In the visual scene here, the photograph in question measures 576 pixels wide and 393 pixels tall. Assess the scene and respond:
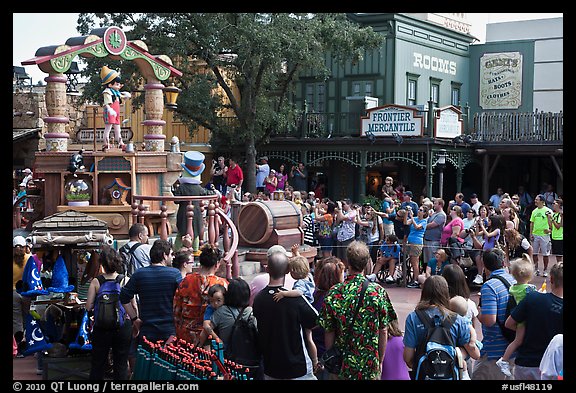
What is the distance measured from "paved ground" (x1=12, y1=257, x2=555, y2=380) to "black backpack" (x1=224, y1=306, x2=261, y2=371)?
2.77 m

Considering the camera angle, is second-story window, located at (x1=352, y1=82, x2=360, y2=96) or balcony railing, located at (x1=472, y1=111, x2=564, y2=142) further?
second-story window, located at (x1=352, y1=82, x2=360, y2=96)

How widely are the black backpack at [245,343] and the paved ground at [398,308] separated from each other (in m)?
2.77

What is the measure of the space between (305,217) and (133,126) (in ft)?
48.3

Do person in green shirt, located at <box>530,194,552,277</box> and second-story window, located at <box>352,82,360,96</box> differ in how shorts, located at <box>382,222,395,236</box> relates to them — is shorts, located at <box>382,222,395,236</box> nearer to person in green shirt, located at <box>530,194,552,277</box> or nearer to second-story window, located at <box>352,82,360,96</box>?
person in green shirt, located at <box>530,194,552,277</box>

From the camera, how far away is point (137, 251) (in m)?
8.77

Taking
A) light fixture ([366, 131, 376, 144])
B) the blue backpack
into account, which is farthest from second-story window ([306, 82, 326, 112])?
the blue backpack

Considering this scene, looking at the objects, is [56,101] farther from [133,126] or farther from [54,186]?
[133,126]

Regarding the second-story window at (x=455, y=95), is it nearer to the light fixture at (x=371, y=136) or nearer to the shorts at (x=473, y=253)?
the light fixture at (x=371, y=136)

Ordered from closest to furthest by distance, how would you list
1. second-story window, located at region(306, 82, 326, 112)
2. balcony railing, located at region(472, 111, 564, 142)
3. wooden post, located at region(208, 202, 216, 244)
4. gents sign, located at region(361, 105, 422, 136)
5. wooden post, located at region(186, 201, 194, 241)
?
wooden post, located at region(186, 201, 194, 241) < wooden post, located at region(208, 202, 216, 244) < gents sign, located at region(361, 105, 422, 136) < balcony railing, located at region(472, 111, 564, 142) < second-story window, located at region(306, 82, 326, 112)

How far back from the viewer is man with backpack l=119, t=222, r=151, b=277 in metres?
8.78

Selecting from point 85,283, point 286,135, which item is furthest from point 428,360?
point 286,135

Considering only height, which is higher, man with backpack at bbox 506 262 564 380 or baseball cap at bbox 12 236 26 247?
baseball cap at bbox 12 236 26 247

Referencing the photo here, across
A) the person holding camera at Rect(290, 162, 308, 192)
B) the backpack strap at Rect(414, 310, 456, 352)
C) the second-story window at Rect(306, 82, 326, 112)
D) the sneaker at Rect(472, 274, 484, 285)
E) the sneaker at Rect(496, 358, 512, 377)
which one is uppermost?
→ the second-story window at Rect(306, 82, 326, 112)

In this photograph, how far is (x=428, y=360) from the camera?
5.71m
